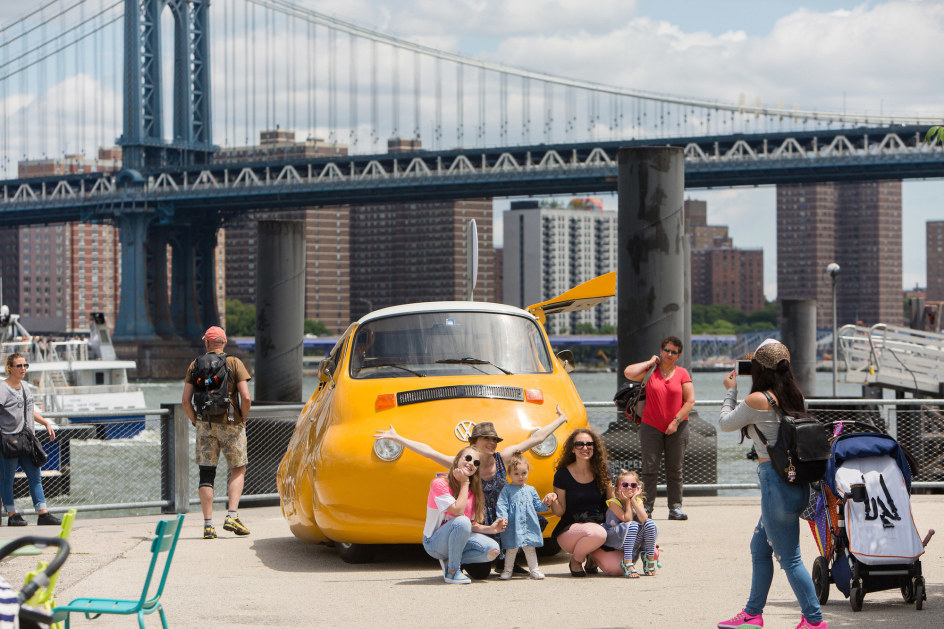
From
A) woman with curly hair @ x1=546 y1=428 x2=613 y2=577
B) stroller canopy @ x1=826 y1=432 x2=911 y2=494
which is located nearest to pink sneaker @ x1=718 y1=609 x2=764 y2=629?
stroller canopy @ x1=826 y1=432 x2=911 y2=494

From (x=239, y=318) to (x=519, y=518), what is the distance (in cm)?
15475

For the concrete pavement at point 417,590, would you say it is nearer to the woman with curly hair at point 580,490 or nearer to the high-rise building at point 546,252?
the woman with curly hair at point 580,490

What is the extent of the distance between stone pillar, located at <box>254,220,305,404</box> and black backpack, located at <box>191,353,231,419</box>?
664cm

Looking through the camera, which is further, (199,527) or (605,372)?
(605,372)

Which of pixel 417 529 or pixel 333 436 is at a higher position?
pixel 333 436

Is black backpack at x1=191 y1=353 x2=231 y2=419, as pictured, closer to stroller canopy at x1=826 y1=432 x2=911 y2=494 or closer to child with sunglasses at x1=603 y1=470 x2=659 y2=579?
child with sunglasses at x1=603 y1=470 x2=659 y2=579

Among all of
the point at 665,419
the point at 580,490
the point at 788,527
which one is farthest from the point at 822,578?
the point at 665,419

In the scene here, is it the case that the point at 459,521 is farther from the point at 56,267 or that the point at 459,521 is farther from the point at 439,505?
the point at 56,267

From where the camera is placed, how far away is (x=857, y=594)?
23.5ft

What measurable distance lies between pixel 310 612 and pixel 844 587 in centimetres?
280

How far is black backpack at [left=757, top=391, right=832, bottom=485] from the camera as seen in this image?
6.28 m

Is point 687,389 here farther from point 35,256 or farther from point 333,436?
point 35,256

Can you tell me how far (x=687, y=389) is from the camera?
11.1m

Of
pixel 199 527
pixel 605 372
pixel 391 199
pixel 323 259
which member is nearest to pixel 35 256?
pixel 323 259
